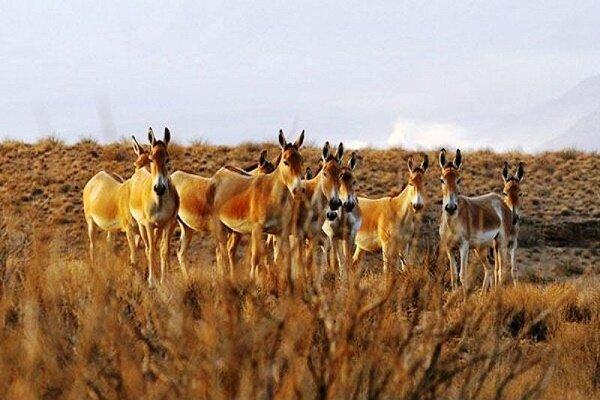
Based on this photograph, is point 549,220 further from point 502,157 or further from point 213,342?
point 213,342

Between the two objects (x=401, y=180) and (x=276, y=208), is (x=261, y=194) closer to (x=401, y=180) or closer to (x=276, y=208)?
(x=276, y=208)

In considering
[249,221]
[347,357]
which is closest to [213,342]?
[347,357]

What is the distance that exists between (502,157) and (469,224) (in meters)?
25.4

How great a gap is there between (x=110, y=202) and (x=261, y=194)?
457cm

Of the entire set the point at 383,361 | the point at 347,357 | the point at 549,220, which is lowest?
the point at 549,220

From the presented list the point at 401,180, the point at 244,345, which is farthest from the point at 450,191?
the point at 401,180

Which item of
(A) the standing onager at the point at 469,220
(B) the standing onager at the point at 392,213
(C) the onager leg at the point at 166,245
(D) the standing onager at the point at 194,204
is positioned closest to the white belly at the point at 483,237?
(A) the standing onager at the point at 469,220

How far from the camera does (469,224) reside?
18.1 m

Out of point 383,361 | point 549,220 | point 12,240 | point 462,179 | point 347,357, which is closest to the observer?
point 347,357

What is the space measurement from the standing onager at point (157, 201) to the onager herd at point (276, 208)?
0.02m

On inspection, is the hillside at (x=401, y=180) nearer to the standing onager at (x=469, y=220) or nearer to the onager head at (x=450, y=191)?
the standing onager at (x=469, y=220)

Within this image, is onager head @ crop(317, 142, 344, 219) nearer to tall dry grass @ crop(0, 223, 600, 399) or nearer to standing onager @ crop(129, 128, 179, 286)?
standing onager @ crop(129, 128, 179, 286)

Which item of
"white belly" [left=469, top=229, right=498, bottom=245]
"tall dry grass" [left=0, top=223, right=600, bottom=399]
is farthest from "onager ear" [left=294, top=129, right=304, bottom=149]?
"tall dry grass" [left=0, top=223, right=600, bottom=399]

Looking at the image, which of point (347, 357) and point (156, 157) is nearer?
point (347, 357)
